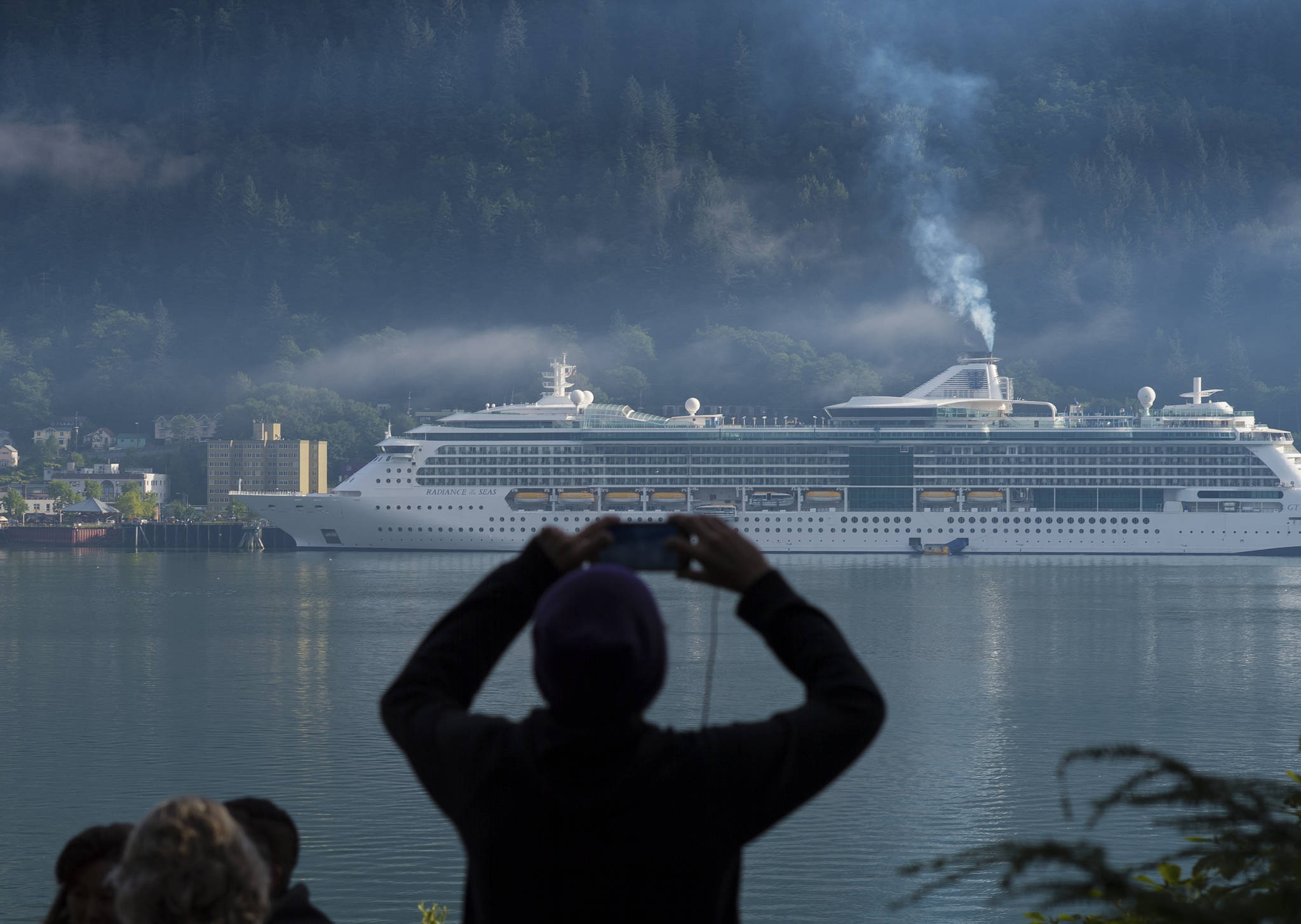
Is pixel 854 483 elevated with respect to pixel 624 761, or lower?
elevated

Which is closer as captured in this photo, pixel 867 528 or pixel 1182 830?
pixel 1182 830

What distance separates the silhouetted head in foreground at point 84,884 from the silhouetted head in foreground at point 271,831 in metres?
0.26

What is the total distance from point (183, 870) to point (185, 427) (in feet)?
587

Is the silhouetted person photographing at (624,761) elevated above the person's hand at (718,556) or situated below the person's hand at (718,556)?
below

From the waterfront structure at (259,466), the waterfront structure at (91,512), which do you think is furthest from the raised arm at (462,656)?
the waterfront structure at (259,466)

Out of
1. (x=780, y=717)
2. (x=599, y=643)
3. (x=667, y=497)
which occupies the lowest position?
(x=780, y=717)

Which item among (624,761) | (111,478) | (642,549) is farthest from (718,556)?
(111,478)

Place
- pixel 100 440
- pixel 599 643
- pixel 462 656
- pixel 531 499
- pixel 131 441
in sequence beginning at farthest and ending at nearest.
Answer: pixel 131 441 < pixel 100 440 < pixel 531 499 < pixel 462 656 < pixel 599 643

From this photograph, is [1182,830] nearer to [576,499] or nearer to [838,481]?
[838,481]

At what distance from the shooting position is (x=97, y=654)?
110 ft

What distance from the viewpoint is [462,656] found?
9.11 feet

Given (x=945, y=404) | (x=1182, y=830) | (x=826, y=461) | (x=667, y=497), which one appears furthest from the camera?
(x=945, y=404)

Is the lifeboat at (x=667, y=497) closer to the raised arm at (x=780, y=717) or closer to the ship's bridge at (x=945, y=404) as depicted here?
the ship's bridge at (x=945, y=404)

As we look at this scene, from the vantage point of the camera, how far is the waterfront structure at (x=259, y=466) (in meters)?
128
